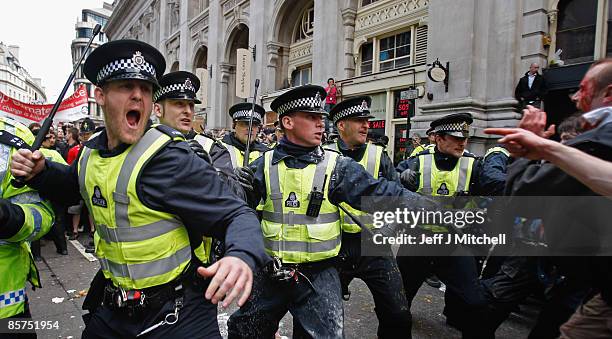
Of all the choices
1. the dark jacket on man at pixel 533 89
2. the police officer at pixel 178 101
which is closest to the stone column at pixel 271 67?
the dark jacket on man at pixel 533 89

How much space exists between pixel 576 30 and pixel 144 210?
34.9 feet

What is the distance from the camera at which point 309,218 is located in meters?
2.79

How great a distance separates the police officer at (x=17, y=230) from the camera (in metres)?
2.12

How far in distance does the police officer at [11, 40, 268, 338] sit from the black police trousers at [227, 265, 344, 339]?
84cm

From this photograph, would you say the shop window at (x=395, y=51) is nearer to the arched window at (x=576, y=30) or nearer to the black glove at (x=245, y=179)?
the arched window at (x=576, y=30)

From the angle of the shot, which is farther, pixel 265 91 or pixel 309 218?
pixel 265 91

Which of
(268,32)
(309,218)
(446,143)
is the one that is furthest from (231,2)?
(309,218)

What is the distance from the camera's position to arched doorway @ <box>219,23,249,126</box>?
2328 centimetres

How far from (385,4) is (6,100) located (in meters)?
11.5

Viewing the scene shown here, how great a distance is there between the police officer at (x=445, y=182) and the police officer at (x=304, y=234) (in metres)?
1.33

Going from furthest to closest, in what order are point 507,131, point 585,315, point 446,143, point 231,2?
point 231,2
point 446,143
point 585,315
point 507,131

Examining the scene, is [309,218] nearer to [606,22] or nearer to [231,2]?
[606,22]

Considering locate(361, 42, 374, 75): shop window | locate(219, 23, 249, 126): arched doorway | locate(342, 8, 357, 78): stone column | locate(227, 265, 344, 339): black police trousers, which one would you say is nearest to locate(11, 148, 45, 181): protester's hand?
locate(227, 265, 344, 339): black police trousers

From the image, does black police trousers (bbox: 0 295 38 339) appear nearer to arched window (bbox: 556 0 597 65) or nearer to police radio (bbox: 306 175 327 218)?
police radio (bbox: 306 175 327 218)
